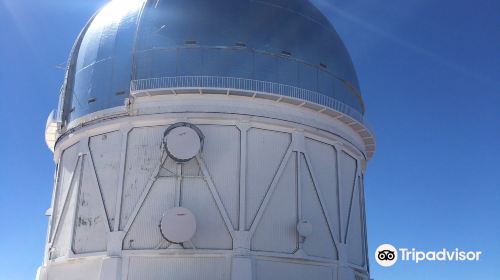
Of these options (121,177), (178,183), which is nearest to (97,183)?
(121,177)

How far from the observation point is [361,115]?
27.5 m

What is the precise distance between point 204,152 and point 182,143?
1.27 m

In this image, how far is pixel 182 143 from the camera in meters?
21.1

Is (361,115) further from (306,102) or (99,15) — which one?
(99,15)

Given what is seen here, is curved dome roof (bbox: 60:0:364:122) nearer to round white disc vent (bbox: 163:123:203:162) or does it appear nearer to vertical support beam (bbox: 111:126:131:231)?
vertical support beam (bbox: 111:126:131:231)

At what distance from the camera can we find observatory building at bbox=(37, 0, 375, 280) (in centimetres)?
2105

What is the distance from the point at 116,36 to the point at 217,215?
398 inches

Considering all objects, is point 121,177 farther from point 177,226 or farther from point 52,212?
point 52,212

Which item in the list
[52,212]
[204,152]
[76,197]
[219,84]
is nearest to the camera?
[204,152]

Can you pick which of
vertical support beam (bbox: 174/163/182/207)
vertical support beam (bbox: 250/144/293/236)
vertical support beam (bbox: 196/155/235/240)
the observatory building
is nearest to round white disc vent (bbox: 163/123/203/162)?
the observatory building

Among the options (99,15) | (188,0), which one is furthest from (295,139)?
(99,15)

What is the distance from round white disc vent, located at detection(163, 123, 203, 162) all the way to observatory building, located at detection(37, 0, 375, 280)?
45 millimetres

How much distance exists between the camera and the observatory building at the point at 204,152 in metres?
21.0

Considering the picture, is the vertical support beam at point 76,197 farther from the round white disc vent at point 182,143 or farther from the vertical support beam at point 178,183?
the vertical support beam at point 178,183
